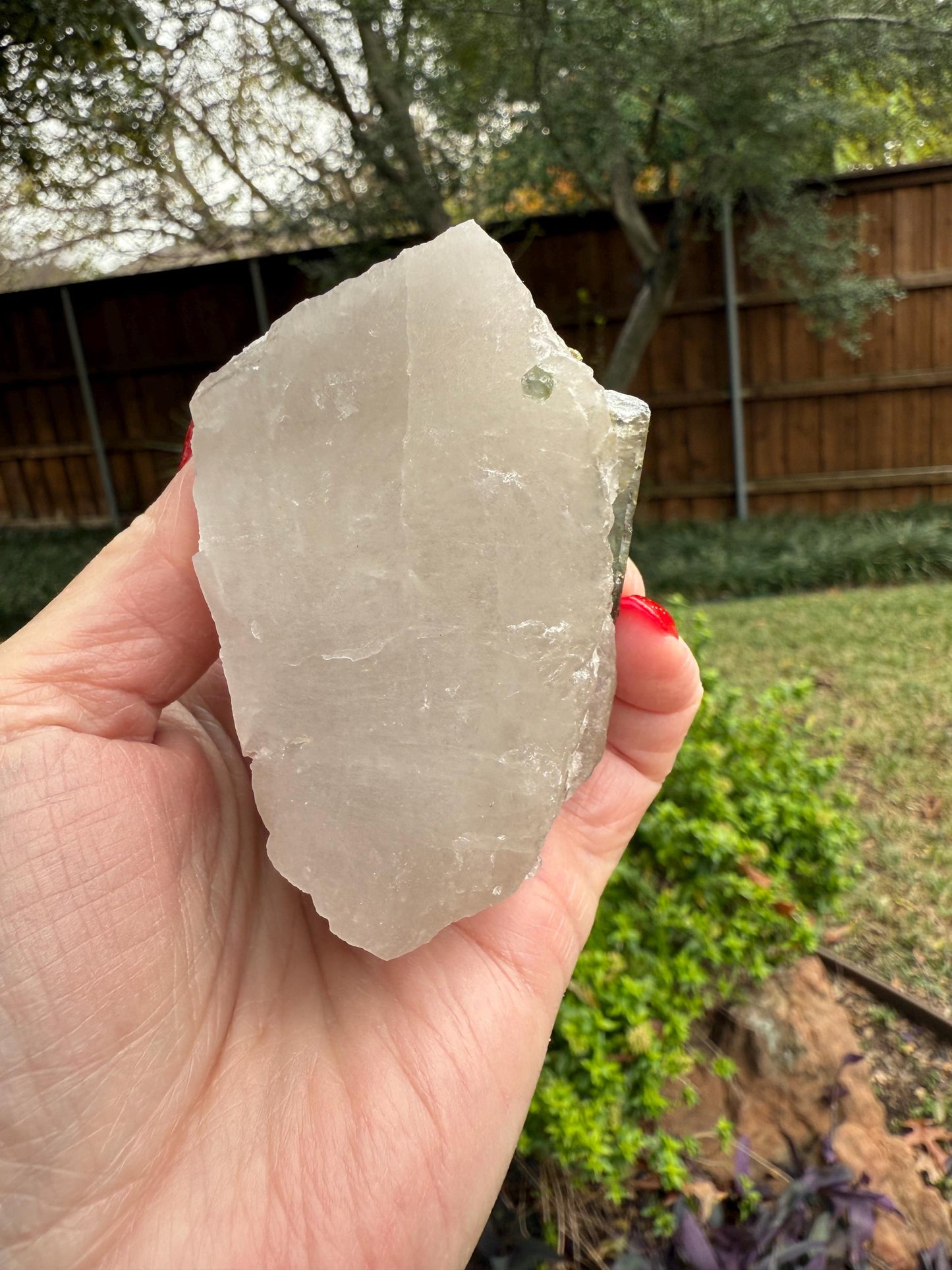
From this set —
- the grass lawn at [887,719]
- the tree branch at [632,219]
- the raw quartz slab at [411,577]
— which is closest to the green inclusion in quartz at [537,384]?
the raw quartz slab at [411,577]

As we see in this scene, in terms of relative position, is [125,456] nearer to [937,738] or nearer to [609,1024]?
[937,738]

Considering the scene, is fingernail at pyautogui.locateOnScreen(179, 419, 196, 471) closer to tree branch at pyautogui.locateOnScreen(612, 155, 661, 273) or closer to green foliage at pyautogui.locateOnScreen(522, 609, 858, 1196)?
green foliage at pyautogui.locateOnScreen(522, 609, 858, 1196)

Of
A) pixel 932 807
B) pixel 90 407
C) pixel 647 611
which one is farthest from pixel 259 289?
pixel 647 611

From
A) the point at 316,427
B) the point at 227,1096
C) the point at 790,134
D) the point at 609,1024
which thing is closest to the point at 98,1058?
the point at 227,1096

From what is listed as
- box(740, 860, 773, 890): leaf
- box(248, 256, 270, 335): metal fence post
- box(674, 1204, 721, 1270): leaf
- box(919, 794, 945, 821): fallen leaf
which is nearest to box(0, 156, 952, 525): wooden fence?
box(248, 256, 270, 335): metal fence post

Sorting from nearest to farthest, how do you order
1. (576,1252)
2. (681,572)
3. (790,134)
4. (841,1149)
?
(576,1252) < (841,1149) < (790,134) < (681,572)

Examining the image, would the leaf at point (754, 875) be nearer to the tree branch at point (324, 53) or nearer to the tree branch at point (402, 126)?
the tree branch at point (402, 126)
